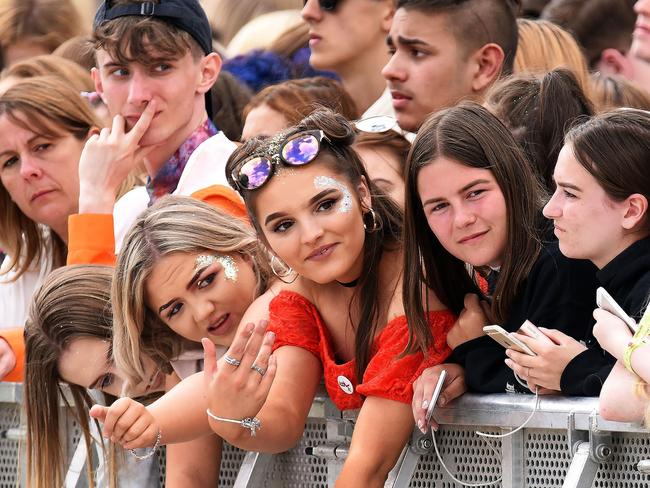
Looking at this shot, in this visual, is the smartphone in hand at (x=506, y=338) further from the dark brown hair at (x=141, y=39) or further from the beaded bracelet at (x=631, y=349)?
the dark brown hair at (x=141, y=39)

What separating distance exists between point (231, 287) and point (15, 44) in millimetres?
3650

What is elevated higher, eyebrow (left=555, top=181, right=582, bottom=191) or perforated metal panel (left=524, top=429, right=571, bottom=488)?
eyebrow (left=555, top=181, right=582, bottom=191)

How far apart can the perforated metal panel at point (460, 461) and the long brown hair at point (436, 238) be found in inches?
10.8

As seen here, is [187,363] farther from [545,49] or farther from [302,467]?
[545,49]

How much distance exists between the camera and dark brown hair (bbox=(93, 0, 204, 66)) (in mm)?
4723

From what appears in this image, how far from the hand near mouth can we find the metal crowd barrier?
1.27 metres

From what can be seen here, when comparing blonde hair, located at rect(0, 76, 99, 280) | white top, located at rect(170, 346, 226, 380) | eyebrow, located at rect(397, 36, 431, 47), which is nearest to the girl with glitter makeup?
white top, located at rect(170, 346, 226, 380)

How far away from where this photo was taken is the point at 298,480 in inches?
143

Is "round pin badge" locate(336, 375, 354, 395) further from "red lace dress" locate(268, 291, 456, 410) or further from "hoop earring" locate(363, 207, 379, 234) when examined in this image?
"hoop earring" locate(363, 207, 379, 234)

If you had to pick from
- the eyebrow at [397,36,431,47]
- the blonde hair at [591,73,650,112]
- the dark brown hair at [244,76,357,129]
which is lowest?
the dark brown hair at [244,76,357,129]

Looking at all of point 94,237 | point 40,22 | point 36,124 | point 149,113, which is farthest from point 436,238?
point 40,22

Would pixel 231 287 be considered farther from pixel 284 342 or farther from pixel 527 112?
pixel 527 112

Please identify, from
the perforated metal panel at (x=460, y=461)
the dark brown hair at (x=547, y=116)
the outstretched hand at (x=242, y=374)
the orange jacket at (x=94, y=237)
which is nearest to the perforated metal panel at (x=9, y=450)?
the orange jacket at (x=94, y=237)

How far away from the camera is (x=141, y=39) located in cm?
472
